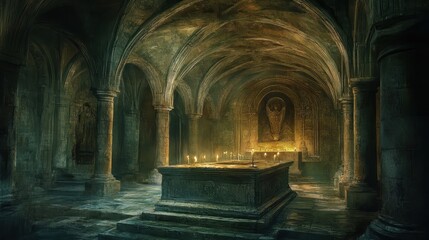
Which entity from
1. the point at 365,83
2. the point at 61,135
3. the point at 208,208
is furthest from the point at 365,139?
the point at 61,135

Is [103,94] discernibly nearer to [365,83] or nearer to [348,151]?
[365,83]

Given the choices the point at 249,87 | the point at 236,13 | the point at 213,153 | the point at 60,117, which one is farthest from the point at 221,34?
the point at 213,153

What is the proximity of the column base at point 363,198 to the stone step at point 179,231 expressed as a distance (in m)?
3.43

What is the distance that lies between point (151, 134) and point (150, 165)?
1.63 m

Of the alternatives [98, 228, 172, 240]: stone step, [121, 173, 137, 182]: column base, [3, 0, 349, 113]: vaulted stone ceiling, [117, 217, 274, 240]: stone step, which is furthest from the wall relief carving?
[98, 228, 172, 240]: stone step

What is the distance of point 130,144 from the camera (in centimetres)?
1596

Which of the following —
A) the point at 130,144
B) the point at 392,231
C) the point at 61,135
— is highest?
the point at 61,135

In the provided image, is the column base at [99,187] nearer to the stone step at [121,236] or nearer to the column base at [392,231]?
the stone step at [121,236]

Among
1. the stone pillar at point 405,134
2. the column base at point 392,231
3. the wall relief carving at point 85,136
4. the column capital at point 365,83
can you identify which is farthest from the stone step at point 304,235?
the wall relief carving at point 85,136

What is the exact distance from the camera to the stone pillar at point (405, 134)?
3.76 metres

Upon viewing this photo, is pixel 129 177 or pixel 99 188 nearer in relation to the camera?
pixel 99 188

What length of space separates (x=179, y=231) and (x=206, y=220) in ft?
1.94

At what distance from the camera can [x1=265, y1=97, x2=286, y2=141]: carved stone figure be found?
784 inches

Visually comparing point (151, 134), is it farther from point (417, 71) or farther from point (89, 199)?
point (417, 71)
